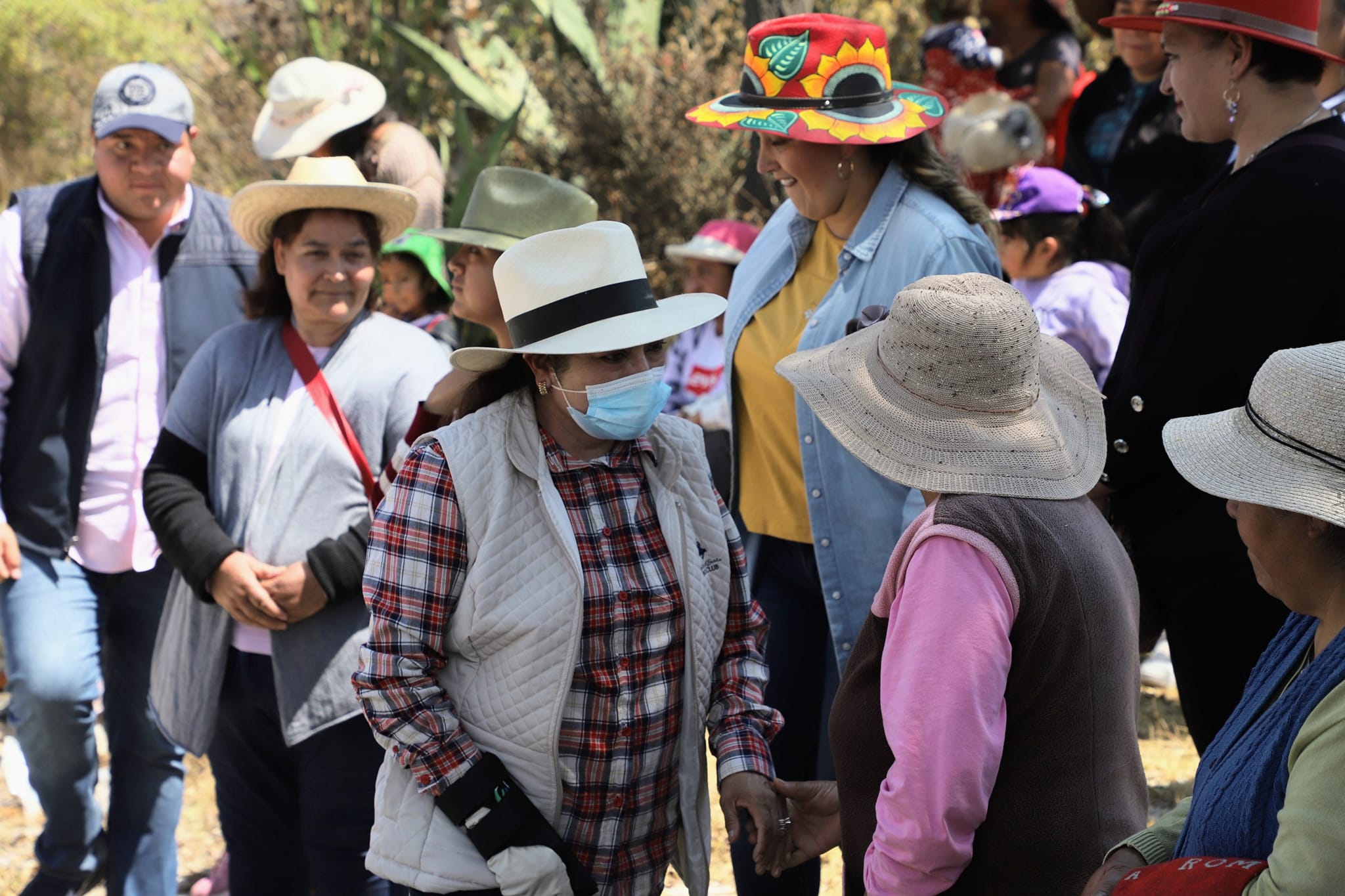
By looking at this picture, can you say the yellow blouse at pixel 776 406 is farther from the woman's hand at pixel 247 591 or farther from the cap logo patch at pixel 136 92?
the cap logo patch at pixel 136 92

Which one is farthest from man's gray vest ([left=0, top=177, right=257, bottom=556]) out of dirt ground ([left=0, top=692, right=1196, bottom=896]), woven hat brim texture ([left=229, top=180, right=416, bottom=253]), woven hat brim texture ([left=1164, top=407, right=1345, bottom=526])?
woven hat brim texture ([left=1164, top=407, right=1345, bottom=526])

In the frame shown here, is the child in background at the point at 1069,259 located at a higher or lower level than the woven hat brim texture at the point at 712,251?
higher

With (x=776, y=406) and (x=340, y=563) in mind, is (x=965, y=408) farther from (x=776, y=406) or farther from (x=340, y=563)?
(x=340, y=563)

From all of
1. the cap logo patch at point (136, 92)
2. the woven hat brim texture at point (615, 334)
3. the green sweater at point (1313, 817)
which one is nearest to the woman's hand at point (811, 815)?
the woven hat brim texture at point (615, 334)

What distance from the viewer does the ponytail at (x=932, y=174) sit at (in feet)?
10.6

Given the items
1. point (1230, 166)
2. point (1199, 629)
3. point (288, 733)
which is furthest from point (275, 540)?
point (1230, 166)

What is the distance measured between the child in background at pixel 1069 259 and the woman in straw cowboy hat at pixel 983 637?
7.91 feet

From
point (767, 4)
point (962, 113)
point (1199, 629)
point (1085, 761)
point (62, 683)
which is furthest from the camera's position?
point (767, 4)

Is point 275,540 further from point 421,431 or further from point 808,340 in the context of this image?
point 808,340

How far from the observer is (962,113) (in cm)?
599

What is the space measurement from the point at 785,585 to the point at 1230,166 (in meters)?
1.44

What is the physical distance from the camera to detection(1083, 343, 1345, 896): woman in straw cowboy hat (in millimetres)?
1515

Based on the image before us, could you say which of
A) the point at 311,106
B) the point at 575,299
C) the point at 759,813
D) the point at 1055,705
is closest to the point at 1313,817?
the point at 1055,705

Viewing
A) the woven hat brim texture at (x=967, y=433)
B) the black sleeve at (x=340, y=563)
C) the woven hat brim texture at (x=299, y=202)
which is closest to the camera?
the woven hat brim texture at (x=967, y=433)
